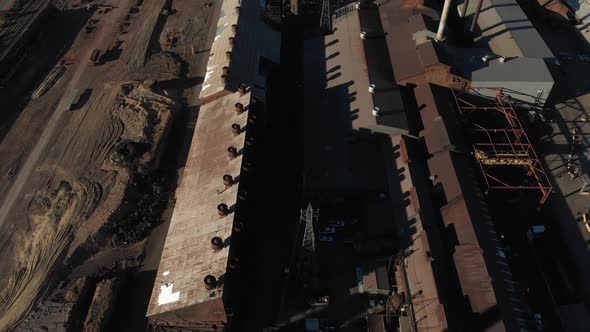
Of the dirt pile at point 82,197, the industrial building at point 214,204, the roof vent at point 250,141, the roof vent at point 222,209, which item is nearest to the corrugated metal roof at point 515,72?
Answer: the industrial building at point 214,204

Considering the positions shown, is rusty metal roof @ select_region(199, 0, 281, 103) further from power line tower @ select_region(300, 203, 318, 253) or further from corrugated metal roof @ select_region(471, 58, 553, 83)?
corrugated metal roof @ select_region(471, 58, 553, 83)

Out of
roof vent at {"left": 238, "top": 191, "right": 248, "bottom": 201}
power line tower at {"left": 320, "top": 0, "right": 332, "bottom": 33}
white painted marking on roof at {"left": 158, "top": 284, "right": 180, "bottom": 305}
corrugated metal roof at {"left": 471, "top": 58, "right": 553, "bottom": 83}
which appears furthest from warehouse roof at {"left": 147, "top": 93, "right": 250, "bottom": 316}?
corrugated metal roof at {"left": 471, "top": 58, "right": 553, "bottom": 83}

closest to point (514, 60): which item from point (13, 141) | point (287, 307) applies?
point (287, 307)

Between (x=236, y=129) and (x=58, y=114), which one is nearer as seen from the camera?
(x=236, y=129)

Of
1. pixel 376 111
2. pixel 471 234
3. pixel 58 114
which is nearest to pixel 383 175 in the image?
pixel 376 111

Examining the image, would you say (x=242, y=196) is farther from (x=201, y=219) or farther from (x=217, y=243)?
(x=217, y=243)

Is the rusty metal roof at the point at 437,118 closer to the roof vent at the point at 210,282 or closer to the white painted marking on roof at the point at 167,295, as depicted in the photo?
the roof vent at the point at 210,282
